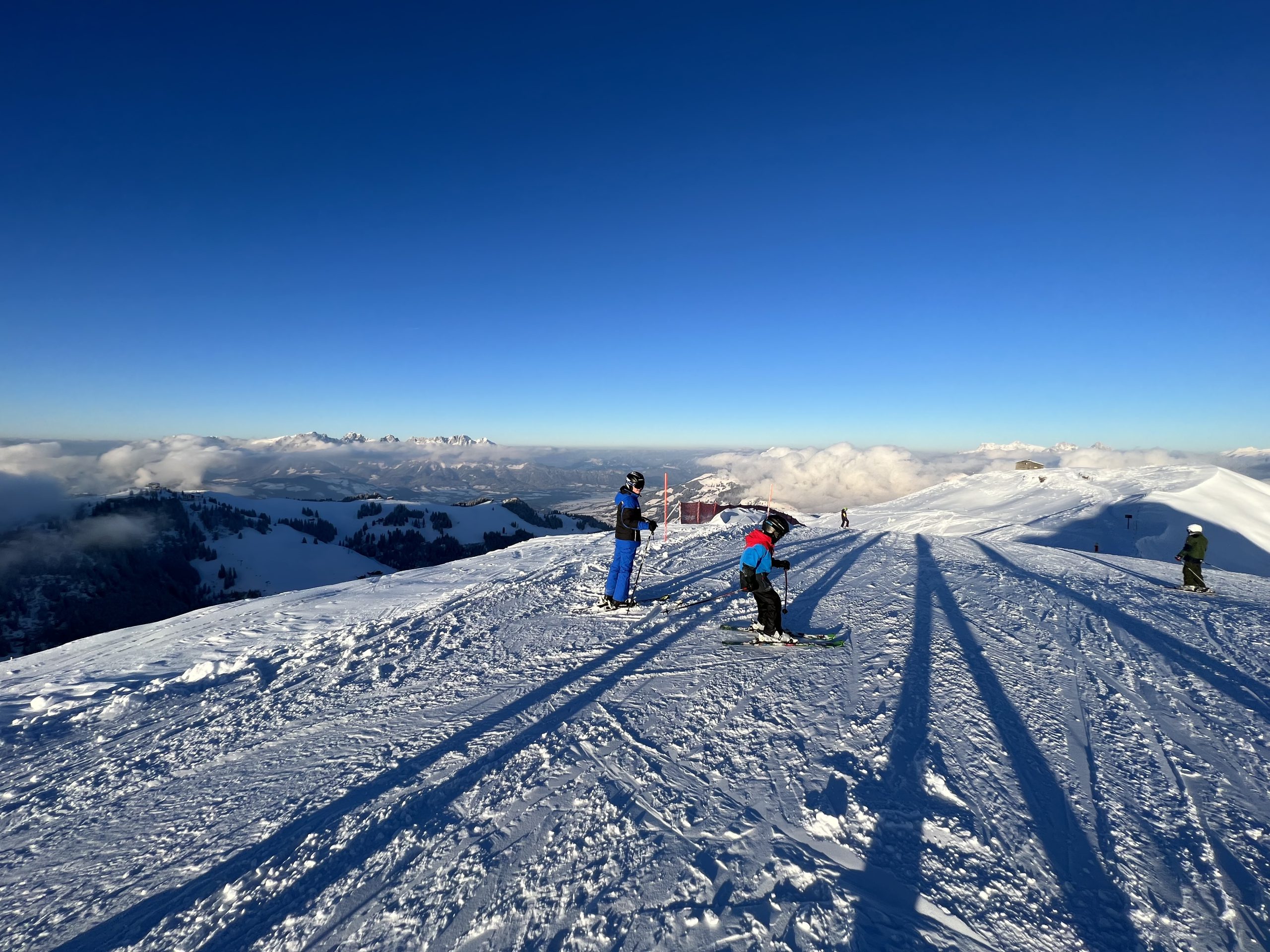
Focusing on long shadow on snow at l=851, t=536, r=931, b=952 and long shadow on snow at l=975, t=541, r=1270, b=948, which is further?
long shadow on snow at l=975, t=541, r=1270, b=948

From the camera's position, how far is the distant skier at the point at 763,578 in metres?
8.41

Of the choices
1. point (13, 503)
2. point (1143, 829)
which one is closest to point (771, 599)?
point (1143, 829)

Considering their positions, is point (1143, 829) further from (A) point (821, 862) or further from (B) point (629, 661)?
(B) point (629, 661)

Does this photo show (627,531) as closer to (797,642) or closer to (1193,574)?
(797,642)

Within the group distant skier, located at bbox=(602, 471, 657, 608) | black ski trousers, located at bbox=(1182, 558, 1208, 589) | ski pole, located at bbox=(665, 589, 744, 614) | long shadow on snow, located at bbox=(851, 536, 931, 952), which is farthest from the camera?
black ski trousers, located at bbox=(1182, 558, 1208, 589)

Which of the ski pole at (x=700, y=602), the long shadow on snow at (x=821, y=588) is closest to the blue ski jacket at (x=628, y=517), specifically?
the ski pole at (x=700, y=602)

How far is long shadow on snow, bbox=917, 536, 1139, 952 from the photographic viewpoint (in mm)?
3350

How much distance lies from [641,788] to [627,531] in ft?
18.4

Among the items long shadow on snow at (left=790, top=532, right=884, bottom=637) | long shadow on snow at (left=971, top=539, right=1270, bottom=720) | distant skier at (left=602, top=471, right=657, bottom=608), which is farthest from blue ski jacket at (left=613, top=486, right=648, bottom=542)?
long shadow on snow at (left=971, top=539, right=1270, bottom=720)

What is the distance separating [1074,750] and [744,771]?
3.41 m

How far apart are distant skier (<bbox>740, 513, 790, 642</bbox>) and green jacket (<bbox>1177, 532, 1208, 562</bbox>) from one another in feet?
37.3

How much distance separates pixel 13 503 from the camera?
625 feet

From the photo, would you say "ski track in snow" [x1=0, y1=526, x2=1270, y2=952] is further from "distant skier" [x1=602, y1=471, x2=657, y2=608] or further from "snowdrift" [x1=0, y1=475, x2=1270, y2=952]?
"distant skier" [x1=602, y1=471, x2=657, y2=608]

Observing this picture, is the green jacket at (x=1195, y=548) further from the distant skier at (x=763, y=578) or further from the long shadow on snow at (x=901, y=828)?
the distant skier at (x=763, y=578)
